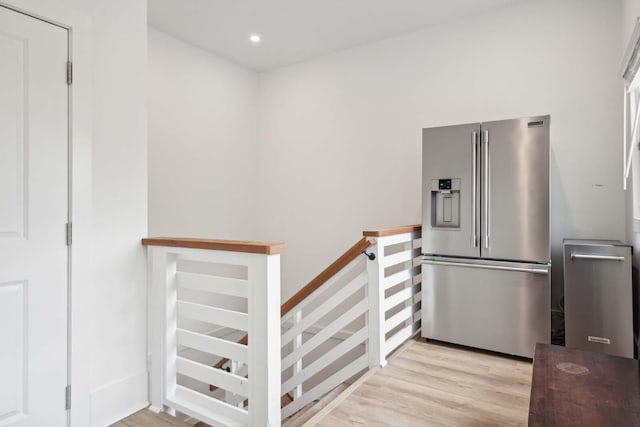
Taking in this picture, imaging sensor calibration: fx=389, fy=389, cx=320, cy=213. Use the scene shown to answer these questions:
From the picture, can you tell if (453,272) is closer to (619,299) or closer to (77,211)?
(619,299)

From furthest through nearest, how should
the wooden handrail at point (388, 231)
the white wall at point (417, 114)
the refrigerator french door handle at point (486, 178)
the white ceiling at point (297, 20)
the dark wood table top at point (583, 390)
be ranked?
1. the white ceiling at point (297, 20)
2. the white wall at point (417, 114)
3. the refrigerator french door handle at point (486, 178)
4. the wooden handrail at point (388, 231)
5. the dark wood table top at point (583, 390)

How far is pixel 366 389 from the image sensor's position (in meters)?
2.36

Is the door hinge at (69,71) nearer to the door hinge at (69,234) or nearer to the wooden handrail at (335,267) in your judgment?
the door hinge at (69,234)

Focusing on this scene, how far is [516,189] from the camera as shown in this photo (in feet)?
8.98

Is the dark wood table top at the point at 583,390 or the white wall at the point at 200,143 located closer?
the dark wood table top at the point at 583,390

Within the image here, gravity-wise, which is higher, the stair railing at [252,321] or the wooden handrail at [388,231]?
the wooden handrail at [388,231]

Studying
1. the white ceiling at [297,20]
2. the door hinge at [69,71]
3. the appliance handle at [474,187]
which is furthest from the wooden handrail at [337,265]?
the white ceiling at [297,20]

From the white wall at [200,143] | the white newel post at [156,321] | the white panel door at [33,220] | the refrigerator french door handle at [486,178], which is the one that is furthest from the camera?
the white wall at [200,143]

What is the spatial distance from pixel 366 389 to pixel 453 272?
45.7 inches

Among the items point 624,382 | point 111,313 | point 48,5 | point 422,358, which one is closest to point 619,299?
point 422,358

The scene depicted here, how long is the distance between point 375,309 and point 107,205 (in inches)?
70.8

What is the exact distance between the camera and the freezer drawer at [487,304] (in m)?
2.69

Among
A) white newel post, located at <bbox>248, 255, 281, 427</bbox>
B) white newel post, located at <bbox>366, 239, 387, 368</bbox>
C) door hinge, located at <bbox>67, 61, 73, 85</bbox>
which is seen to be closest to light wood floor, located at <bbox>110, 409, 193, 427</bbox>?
white newel post, located at <bbox>248, 255, 281, 427</bbox>

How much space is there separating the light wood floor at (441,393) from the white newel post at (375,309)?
115 mm
